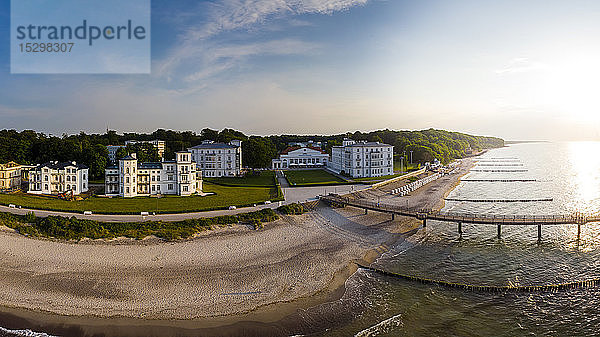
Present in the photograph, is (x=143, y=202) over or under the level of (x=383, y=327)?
over

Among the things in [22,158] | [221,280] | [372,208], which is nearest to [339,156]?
[372,208]

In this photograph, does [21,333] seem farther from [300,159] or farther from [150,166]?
[300,159]

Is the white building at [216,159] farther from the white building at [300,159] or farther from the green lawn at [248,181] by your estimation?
the white building at [300,159]

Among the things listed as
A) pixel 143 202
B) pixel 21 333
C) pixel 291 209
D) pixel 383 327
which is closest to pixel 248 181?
pixel 143 202

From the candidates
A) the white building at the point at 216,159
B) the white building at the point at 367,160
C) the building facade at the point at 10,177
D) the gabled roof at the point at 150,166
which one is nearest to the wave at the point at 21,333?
the gabled roof at the point at 150,166

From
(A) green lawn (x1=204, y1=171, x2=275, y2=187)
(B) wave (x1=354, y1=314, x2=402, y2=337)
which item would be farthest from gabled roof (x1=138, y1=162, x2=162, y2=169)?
(B) wave (x1=354, y1=314, x2=402, y2=337)

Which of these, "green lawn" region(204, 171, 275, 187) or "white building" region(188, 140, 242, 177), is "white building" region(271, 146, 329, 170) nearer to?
"white building" region(188, 140, 242, 177)

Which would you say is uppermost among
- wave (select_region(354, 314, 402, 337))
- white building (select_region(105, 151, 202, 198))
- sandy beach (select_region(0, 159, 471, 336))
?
white building (select_region(105, 151, 202, 198))
